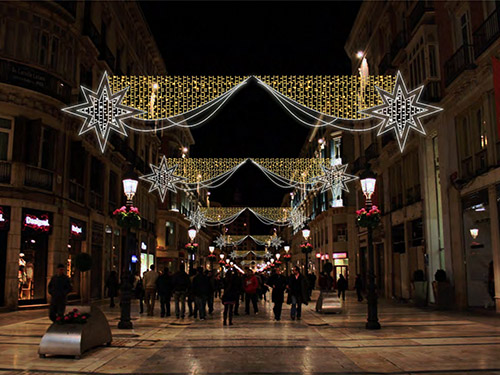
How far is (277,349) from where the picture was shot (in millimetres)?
11281

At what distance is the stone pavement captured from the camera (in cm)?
900

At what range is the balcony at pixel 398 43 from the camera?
27.9 metres

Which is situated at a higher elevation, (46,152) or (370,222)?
(46,152)

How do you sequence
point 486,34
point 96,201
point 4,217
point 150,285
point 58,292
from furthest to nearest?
1. point 96,201
2. point 4,217
3. point 150,285
4. point 486,34
5. point 58,292

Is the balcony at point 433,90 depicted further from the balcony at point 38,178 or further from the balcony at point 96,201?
the balcony at point 96,201

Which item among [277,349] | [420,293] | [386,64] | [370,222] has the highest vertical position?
[386,64]

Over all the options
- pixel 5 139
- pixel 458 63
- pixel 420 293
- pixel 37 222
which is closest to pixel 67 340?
pixel 37 222

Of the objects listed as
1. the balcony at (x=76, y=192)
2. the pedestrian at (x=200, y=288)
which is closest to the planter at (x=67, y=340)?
the pedestrian at (x=200, y=288)

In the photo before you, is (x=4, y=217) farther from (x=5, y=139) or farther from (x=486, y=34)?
(x=486, y=34)

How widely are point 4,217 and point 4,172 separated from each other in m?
1.94

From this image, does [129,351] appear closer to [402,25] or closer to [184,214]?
[402,25]

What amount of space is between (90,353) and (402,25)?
85.4 ft

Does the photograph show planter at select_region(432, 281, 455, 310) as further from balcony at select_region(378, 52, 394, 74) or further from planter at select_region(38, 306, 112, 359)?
planter at select_region(38, 306, 112, 359)

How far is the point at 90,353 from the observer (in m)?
10.6
